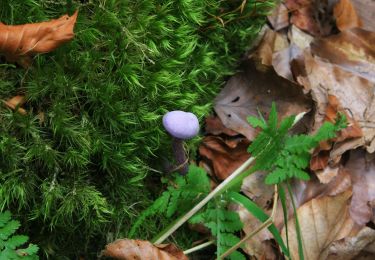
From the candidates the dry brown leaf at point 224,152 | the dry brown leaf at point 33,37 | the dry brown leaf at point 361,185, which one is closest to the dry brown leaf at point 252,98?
the dry brown leaf at point 224,152

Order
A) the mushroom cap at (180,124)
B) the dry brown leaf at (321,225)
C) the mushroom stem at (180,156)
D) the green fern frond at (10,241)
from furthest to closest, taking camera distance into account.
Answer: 1. the dry brown leaf at (321,225)
2. the mushroom stem at (180,156)
3. the mushroom cap at (180,124)
4. the green fern frond at (10,241)

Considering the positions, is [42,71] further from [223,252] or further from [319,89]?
[319,89]

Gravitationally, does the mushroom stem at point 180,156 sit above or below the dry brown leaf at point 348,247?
above

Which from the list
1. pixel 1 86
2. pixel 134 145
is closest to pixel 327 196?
pixel 134 145

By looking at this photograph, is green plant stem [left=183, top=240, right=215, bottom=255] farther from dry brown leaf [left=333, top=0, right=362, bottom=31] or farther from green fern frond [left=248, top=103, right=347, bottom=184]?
dry brown leaf [left=333, top=0, right=362, bottom=31]

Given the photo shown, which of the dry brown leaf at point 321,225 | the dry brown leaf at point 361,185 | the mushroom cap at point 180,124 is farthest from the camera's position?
the dry brown leaf at point 361,185

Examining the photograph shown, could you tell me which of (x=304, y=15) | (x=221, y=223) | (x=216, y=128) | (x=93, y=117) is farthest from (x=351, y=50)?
(x=93, y=117)

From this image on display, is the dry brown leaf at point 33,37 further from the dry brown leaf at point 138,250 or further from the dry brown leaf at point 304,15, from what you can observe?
the dry brown leaf at point 304,15
